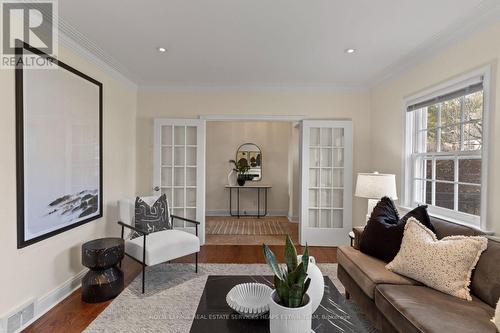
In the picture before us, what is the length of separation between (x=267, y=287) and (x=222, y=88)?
324 centimetres

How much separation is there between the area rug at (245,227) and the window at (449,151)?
8.46 ft

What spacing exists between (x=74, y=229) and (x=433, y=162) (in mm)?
3917

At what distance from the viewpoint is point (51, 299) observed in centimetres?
238

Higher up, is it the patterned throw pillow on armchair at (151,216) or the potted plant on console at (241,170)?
the potted plant on console at (241,170)

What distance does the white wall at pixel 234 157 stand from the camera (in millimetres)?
6598

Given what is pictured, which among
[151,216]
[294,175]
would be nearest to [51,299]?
[151,216]

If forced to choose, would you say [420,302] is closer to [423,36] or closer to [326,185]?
[423,36]


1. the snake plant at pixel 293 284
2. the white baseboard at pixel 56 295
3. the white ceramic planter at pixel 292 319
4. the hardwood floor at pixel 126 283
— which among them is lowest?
the hardwood floor at pixel 126 283

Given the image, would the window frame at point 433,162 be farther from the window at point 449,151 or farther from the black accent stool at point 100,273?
the black accent stool at point 100,273

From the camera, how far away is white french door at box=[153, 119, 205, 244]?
4162 mm

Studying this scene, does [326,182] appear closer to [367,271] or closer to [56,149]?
[367,271]

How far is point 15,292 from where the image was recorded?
2018 mm

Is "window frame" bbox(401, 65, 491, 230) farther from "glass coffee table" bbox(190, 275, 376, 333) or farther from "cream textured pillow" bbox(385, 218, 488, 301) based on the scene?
"glass coffee table" bbox(190, 275, 376, 333)

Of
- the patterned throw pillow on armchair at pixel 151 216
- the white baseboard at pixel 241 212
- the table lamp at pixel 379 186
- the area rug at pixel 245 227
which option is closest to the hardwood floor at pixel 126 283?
the patterned throw pillow on armchair at pixel 151 216
